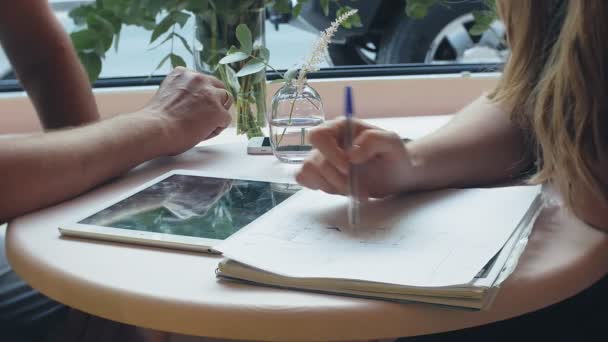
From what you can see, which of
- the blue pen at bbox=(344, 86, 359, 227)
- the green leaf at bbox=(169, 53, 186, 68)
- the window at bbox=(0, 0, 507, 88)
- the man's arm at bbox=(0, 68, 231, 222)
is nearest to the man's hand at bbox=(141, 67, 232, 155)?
the man's arm at bbox=(0, 68, 231, 222)

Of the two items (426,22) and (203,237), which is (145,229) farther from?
(426,22)

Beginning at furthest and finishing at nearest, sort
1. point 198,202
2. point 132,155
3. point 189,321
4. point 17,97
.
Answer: point 17,97, point 132,155, point 198,202, point 189,321

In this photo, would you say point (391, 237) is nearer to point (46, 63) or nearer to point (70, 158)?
point (70, 158)

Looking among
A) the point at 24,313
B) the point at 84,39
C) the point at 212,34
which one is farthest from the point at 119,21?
the point at 24,313

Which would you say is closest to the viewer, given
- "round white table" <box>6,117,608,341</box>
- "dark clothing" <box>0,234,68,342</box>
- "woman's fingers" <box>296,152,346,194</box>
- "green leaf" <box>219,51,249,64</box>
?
"round white table" <box>6,117,608,341</box>

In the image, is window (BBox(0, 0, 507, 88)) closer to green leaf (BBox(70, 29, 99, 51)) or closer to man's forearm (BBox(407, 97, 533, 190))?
green leaf (BBox(70, 29, 99, 51))

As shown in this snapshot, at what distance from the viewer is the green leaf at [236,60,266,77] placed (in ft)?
3.84

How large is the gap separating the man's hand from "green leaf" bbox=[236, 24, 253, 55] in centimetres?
9

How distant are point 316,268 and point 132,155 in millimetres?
482

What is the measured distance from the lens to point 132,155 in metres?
1.09

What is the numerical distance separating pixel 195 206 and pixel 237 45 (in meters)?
0.43

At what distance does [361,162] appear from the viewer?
816 millimetres

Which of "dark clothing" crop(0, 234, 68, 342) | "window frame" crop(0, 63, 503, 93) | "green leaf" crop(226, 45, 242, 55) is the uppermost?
"green leaf" crop(226, 45, 242, 55)

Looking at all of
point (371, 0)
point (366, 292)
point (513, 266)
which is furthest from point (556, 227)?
point (371, 0)
